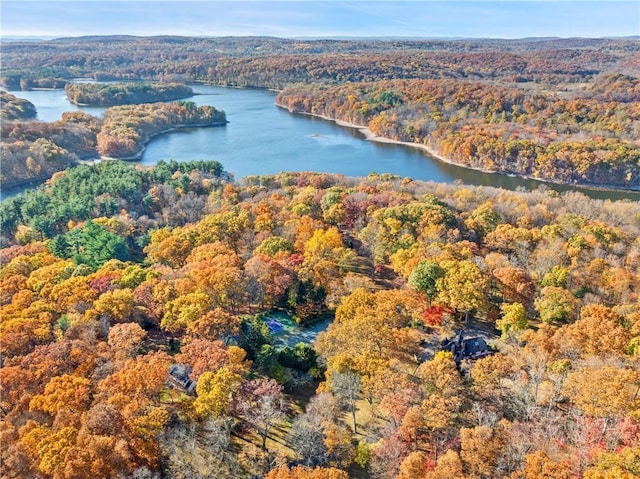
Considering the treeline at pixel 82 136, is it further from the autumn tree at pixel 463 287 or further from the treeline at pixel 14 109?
the autumn tree at pixel 463 287

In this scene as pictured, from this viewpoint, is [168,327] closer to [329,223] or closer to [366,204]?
[329,223]

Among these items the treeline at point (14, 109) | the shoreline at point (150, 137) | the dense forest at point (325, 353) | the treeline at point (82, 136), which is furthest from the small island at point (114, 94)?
the dense forest at point (325, 353)

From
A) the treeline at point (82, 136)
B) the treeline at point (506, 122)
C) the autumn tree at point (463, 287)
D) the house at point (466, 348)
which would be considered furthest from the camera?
the treeline at point (506, 122)

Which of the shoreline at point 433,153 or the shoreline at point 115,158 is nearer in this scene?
the shoreline at point 115,158

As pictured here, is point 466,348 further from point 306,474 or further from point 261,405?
point 306,474

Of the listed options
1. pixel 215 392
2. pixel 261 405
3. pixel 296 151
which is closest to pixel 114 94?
pixel 296 151

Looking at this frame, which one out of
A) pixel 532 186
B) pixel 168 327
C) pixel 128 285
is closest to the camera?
pixel 168 327

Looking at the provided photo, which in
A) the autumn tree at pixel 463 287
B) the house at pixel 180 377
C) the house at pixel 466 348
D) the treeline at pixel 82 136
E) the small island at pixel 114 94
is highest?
the small island at pixel 114 94

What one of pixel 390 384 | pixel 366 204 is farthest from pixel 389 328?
pixel 366 204
